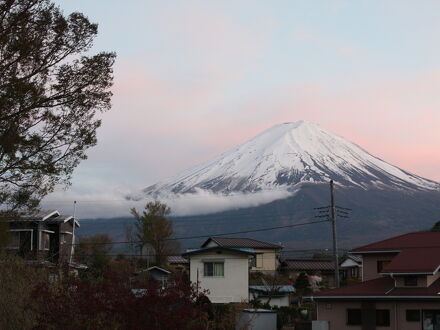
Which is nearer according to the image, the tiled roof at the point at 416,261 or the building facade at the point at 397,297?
the building facade at the point at 397,297

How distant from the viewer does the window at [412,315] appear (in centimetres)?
3391

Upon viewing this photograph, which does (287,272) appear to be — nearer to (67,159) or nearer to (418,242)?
(418,242)

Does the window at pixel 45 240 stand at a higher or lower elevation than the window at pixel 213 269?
higher

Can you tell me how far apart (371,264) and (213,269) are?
16.5 metres

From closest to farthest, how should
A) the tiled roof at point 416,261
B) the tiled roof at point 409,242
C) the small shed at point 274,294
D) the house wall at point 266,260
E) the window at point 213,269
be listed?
the tiled roof at point 416,261
the tiled roof at point 409,242
the window at point 213,269
the small shed at point 274,294
the house wall at point 266,260

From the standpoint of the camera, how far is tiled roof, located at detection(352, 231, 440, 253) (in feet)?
125

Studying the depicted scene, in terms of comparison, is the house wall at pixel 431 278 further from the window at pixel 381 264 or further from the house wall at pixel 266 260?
the house wall at pixel 266 260

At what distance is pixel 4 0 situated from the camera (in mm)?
17766

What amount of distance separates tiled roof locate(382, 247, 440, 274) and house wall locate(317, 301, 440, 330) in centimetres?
139

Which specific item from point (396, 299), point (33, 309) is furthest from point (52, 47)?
point (396, 299)

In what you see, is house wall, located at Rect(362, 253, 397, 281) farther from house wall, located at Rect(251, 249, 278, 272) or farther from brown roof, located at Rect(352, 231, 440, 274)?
house wall, located at Rect(251, 249, 278, 272)

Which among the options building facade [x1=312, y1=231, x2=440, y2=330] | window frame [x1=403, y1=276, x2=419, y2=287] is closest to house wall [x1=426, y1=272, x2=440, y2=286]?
building facade [x1=312, y1=231, x2=440, y2=330]

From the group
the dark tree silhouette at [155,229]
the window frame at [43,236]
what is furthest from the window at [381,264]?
the dark tree silhouette at [155,229]

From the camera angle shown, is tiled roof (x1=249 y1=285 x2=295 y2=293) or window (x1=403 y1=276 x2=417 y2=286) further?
tiled roof (x1=249 y1=285 x2=295 y2=293)
